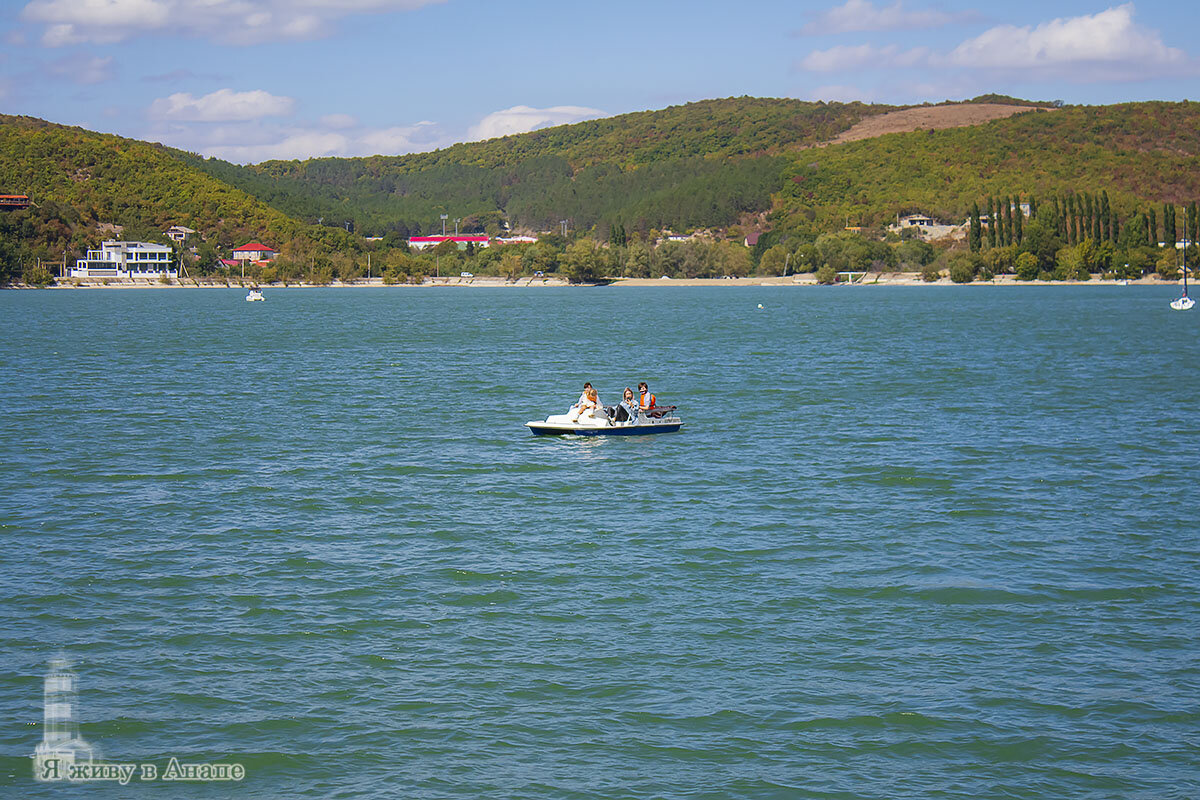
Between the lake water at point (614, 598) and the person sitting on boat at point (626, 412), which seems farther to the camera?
the person sitting on boat at point (626, 412)

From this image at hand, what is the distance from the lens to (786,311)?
141250 millimetres

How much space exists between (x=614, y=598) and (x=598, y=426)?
18.0 meters

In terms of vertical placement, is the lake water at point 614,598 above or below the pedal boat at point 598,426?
below

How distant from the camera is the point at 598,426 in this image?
38219mm

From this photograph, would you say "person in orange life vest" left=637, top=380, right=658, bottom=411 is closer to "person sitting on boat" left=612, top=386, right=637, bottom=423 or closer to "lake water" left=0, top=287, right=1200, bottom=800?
"person sitting on boat" left=612, top=386, right=637, bottom=423

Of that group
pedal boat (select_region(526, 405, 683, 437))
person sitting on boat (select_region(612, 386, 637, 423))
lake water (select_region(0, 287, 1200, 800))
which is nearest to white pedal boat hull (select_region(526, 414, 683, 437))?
pedal boat (select_region(526, 405, 683, 437))

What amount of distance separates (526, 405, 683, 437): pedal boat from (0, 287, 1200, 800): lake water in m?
0.54

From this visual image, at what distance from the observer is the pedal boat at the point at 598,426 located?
→ 38.2 m

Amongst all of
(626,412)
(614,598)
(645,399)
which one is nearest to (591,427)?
(626,412)

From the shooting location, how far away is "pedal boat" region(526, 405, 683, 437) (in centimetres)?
3819

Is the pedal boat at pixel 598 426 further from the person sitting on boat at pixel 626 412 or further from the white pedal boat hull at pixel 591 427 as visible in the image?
the person sitting on boat at pixel 626 412

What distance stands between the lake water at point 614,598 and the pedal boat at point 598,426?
543 mm

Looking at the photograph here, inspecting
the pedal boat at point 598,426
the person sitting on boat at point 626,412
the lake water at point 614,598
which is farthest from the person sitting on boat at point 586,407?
the lake water at point 614,598

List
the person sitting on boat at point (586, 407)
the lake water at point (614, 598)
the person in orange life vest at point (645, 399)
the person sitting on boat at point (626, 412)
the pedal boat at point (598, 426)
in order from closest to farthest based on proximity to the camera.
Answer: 1. the lake water at point (614, 598)
2. the person sitting on boat at point (586, 407)
3. the pedal boat at point (598, 426)
4. the person sitting on boat at point (626, 412)
5. the person in orange life vest at point (645, 399)
